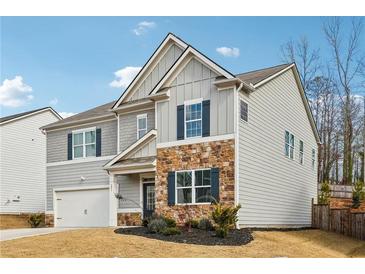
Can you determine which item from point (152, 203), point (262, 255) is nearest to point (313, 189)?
point (152, 203)

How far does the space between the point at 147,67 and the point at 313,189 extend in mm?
9580

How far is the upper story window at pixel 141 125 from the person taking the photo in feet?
60.4

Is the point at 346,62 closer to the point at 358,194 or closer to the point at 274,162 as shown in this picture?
the point at 274,162

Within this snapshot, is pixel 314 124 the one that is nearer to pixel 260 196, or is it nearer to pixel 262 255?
pixel 260 196

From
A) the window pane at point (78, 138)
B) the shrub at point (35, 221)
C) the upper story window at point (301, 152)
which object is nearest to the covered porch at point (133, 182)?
the window pane at point (78, 138)

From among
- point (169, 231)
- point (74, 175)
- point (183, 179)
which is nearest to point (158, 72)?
point (183, 179)

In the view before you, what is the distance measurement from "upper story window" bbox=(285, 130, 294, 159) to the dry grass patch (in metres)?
4.97

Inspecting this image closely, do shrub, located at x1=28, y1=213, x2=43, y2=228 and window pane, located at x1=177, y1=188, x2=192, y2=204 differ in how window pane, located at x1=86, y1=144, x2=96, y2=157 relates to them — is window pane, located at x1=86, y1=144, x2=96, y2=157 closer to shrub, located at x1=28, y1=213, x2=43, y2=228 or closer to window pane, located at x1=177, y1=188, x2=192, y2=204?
shrub, located at x1=28, y1=213, x2=43, y2=228

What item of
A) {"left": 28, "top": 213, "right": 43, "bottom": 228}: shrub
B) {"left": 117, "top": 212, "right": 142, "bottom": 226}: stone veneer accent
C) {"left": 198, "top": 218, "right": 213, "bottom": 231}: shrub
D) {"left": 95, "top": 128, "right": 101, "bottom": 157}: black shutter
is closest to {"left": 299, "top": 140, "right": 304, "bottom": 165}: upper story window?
{"left": 117, "top": 212, "right": 142, "bottom": 226}: stone veneer accent

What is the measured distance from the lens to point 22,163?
26172 mm

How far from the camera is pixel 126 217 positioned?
1823 cm
